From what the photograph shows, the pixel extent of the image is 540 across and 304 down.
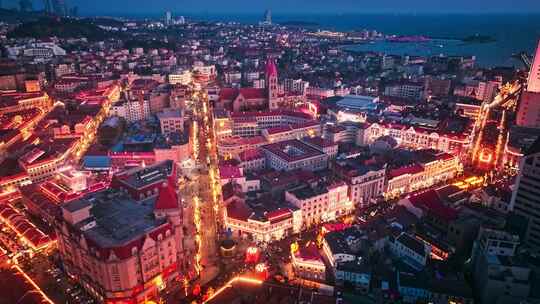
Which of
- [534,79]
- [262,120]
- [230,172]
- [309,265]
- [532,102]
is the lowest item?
[309,265]

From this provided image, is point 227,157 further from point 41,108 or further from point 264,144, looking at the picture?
point 41,108

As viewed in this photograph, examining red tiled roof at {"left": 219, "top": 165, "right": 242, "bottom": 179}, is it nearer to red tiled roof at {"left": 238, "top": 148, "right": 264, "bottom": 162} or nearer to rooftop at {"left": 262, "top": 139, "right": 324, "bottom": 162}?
red tiled roof at {"left": 238, "top": 148, "right": 264, "bottom": 162}

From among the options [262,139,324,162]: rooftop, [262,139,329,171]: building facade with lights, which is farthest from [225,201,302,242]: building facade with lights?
[262,139,324,162]: rooftop

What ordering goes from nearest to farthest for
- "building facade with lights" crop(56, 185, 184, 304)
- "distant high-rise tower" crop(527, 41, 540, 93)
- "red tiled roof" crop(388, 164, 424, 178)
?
"building facade with lights" crop(56, 185, 184, 304) < "red tiled roof" crop(388, 164, 424, 178) < "distant high-rise tower" crop(527, 41, 540, 93)

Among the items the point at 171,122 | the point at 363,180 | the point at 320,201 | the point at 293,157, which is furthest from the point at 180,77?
the point at 320,201

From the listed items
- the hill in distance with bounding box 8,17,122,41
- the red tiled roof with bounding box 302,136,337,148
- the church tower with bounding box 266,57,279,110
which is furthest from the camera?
the hill in distance with bounding box 8,17,122,41

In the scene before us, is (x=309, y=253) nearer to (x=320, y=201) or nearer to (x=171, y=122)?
(x=320, y=201)

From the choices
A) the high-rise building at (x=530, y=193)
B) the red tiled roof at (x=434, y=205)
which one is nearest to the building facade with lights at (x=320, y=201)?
the red tiled roof at (x=434, y=205)

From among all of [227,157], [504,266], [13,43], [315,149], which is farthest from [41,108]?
[504,266]
